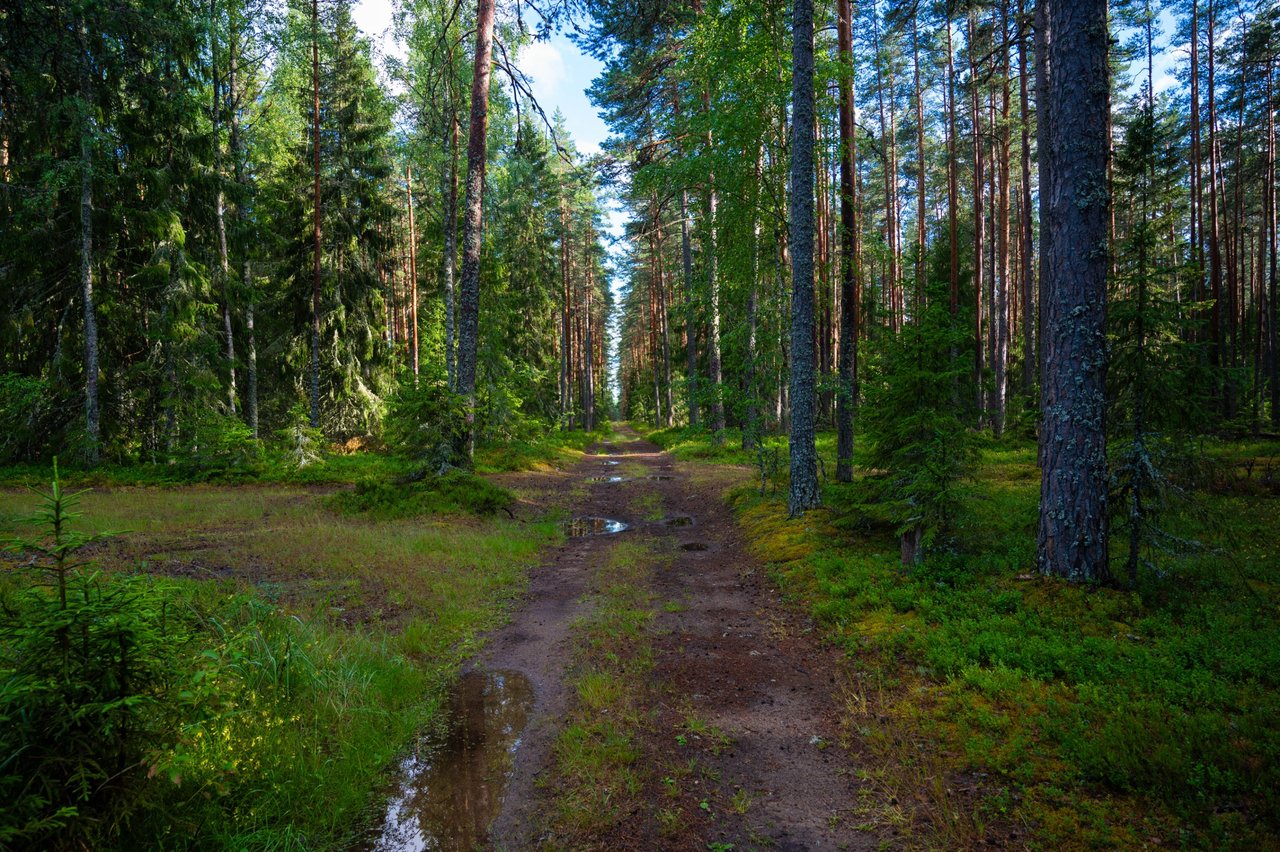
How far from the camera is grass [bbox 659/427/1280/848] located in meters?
3.14

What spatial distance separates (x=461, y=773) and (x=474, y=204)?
1363cm

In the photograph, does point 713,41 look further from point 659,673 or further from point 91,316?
point 91,316

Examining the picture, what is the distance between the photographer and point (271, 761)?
3557 millimetres

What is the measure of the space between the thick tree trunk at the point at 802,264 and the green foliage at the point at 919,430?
4.64ft

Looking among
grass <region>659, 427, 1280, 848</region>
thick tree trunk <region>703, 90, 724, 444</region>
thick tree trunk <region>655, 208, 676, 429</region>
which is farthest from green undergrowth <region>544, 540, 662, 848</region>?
thick tree trunk <region>655, 208, 676, 429</region>

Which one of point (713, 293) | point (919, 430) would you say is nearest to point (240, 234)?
point (713, 293)

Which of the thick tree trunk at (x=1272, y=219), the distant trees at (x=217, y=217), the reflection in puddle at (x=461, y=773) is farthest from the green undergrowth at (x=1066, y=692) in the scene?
the thick tree trunk at (x=1272, y=219)

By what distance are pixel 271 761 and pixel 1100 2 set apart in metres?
9.70

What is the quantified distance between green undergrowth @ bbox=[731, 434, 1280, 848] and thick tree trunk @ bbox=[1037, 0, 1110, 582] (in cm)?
68

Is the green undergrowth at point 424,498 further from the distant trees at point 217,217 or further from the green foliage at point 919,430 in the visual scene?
the green foliage at point 919,430

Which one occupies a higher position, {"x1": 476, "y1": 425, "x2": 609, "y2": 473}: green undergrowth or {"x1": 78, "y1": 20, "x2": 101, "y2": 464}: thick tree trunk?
{"x1": 78, "y1": 20, "x2": 101, "y2": 464}: thick tree trunk

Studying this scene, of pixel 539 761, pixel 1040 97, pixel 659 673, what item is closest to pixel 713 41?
pixel 1040 97

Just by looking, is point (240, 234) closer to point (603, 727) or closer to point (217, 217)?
point (217, 217)

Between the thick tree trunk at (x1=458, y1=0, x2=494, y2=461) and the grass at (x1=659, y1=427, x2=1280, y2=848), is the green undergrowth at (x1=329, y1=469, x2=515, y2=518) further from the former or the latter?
the grass at (x1=659, y1=427, x2=1280, y2=848)
